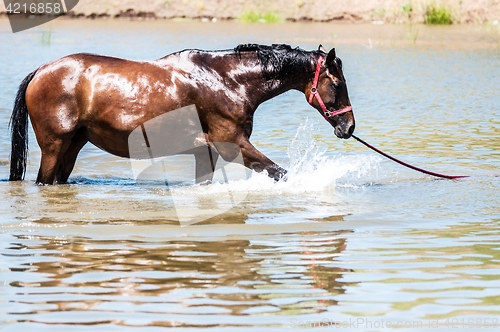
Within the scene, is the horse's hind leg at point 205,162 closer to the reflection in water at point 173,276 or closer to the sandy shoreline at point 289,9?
the reflection in water at point 173,276

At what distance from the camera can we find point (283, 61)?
857 centimetres

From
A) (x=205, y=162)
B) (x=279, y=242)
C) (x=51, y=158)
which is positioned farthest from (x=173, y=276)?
(x=51, y=158)

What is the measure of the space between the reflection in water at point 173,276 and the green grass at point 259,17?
29376mm

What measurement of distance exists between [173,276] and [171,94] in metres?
3.09

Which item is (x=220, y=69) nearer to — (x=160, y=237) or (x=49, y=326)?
(x=160, y=237)

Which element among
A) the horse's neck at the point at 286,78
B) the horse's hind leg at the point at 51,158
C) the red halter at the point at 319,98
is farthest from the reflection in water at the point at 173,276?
the horse's neck at the point at 286,78

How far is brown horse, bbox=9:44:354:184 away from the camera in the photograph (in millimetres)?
8359

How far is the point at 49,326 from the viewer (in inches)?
185

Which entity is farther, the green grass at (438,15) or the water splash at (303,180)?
the green grass at (438,15)

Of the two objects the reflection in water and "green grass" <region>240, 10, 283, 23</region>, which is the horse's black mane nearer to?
the reflection in water

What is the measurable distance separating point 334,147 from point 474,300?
268 inches

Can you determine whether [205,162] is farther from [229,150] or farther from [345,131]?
[345,131]

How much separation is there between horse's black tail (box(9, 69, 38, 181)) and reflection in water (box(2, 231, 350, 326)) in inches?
88.9

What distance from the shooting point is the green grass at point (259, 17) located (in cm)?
3572
